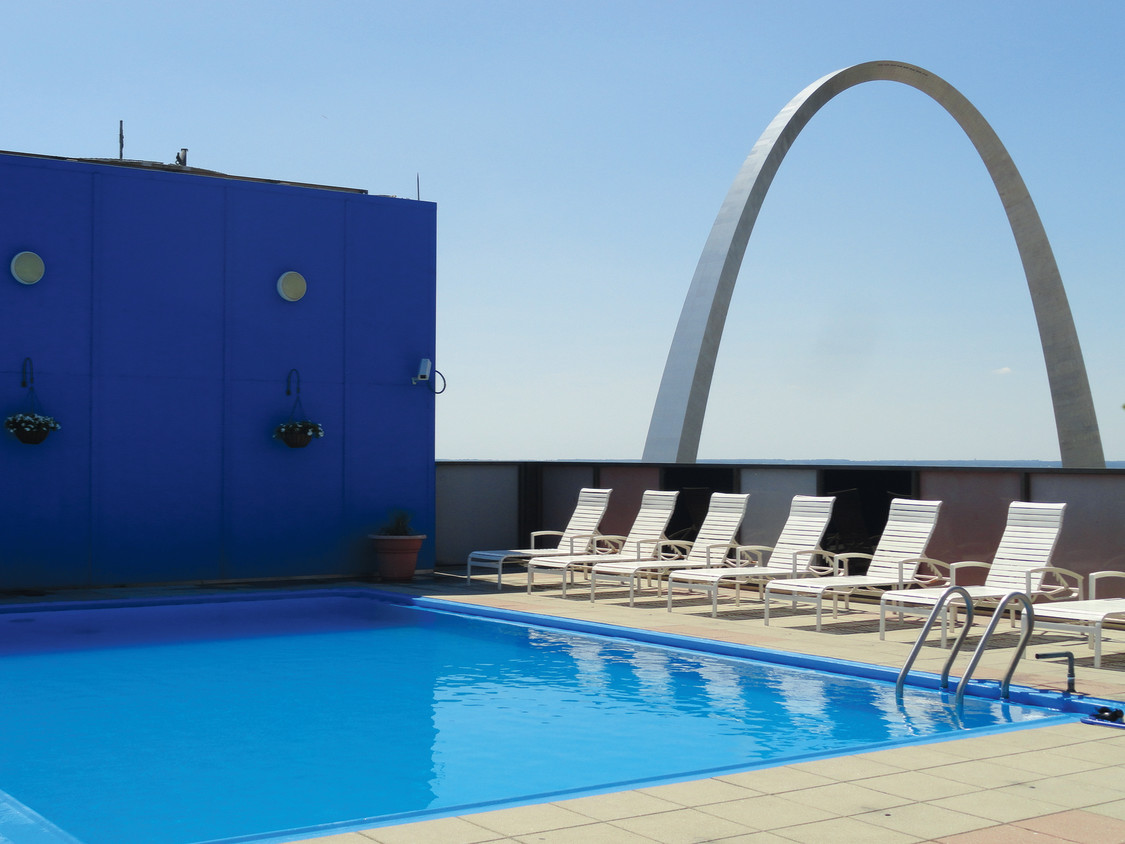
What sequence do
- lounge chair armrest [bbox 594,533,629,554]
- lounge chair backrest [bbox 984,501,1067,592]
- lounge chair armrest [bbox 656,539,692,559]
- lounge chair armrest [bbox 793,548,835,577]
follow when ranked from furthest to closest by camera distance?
lounge chair armrest [bbox 594,533,629,554]
lounge chair armrest [bbox 656,539,692,559]
lounge chair armrest [bbox 793,548,835,577]
lounge chair backrest [bbox 984,501,1067,592]

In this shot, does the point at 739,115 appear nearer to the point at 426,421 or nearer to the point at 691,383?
the point at 691,383

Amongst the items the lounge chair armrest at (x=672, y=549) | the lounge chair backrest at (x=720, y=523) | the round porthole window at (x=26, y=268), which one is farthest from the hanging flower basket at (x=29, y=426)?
the lounge chair backrest at (x=720, y=523)

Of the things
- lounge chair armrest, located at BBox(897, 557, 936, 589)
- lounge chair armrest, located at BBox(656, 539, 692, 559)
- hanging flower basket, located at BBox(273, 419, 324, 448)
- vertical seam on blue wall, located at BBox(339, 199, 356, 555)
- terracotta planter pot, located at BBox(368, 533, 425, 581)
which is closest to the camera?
lounge chair armrest, located at BBox(897, 557, 936, 589)

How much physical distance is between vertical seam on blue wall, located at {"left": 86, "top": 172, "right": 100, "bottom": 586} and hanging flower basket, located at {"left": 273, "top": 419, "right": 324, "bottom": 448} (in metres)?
1.84

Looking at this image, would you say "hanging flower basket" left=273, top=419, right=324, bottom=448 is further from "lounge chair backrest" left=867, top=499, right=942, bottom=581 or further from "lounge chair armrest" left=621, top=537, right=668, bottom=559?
"lounge chair backrest" left=867, top=499, right=942, bottom=581

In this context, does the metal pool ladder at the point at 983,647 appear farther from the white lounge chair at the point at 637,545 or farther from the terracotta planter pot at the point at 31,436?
the terracotta planter pot at the point at 31,436

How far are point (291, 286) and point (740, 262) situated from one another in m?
8.44

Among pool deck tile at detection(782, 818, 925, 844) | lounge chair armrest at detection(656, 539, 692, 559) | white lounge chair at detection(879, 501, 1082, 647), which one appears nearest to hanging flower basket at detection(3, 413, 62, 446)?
lounge chair armrest at detection(656, 539, 692, 559)

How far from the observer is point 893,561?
373 inches

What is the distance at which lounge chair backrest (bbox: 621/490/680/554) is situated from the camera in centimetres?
1164

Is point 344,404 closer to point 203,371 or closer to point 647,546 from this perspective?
point 203,371

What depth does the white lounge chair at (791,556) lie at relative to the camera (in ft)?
32.1

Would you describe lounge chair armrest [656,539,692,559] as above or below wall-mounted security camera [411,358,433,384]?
below

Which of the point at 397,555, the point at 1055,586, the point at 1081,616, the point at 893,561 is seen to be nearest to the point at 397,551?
the point at 397,555
